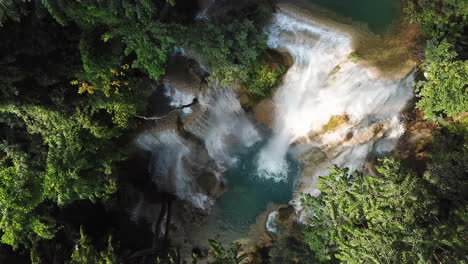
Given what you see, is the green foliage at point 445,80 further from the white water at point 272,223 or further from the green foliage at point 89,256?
the green foliage at point 89,256

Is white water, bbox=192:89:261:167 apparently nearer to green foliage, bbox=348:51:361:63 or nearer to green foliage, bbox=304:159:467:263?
green foliage, bbox=348:51:361:63

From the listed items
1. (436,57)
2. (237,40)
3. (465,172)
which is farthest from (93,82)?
(465,172)

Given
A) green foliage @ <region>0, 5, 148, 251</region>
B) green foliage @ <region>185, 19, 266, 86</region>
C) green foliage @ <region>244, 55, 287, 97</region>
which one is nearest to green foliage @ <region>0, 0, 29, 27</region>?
green foliage @ <region>0, 5, 148, 251</region>

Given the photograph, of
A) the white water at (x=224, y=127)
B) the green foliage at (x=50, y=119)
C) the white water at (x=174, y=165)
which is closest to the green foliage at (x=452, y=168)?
the white water at (x=224, y=127)

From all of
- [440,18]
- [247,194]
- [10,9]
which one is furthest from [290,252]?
[10,9]

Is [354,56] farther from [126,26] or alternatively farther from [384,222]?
[126,26]
